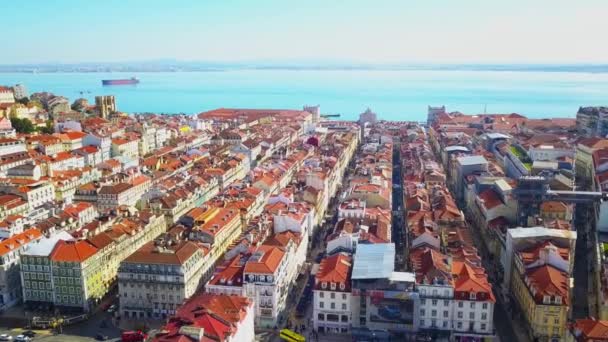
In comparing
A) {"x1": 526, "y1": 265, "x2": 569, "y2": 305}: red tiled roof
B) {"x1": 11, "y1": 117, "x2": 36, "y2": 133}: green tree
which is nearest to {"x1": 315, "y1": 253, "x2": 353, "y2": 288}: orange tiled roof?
{"x1": 526, "y1": 265, "x2": 569, "y2": 305}: red tiled roof

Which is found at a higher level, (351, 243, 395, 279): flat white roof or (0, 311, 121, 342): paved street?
(351, 243, 395, 279): flat white roof

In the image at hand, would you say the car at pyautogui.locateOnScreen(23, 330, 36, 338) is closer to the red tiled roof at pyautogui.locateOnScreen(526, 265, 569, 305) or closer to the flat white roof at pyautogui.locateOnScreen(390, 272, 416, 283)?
the flat white roof at pyautogui.locateOnScreen(390, 272, 416, 283)

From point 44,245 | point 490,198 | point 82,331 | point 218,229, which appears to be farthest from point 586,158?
point 44,245

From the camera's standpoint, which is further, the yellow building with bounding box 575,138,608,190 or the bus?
the yellow building with bounding box 575,138,608,190

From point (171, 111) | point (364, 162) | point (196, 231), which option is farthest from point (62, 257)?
point (171, 111)

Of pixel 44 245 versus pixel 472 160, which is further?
pixel 472 160

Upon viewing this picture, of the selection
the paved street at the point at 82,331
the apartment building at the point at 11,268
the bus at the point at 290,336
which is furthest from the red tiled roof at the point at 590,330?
the apartment building at the point at 11,268

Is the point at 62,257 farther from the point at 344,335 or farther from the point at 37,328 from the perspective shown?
the point at 344,335

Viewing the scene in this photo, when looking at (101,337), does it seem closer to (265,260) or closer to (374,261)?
(265,260)
